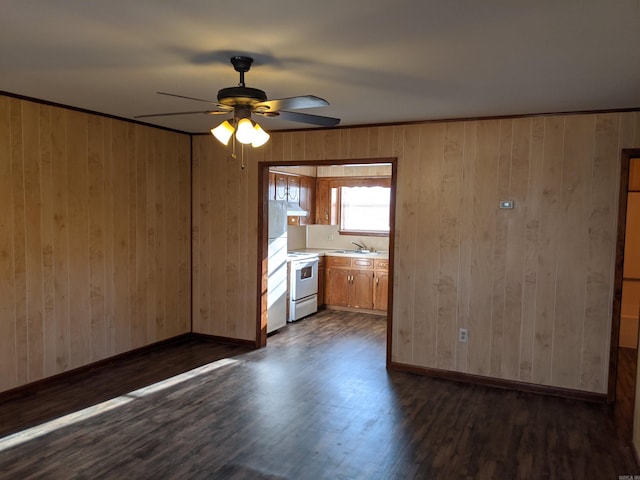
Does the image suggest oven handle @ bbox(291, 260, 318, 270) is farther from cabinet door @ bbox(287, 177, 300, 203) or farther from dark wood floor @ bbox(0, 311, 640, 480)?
dark wood floor @ bbox(0, 311, 640, 480)

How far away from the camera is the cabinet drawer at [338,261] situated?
7.20 meters

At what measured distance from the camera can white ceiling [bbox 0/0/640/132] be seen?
2.09m

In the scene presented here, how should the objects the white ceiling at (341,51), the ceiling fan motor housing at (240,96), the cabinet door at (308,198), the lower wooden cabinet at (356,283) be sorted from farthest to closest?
the cabinet door at (308,198) → the lower wooden cabinet at (356,283) → the ceiling fan motor housing at (240,96) → the white ceiling at (341,51)

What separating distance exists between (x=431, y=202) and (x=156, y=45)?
2863 mm

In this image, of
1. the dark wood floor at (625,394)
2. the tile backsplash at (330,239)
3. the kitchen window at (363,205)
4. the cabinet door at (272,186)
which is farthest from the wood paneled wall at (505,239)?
the tile backsplash at (330,239)

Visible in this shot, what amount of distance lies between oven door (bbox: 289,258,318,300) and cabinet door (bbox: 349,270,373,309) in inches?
23.4

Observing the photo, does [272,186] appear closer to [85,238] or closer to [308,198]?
[308,198]

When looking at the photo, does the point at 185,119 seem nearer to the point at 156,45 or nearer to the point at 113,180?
the point at 113,180

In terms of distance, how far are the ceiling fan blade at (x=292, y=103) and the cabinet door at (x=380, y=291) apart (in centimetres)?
459

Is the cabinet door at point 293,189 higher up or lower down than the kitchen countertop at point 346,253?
higher up

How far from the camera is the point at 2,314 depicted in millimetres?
3707

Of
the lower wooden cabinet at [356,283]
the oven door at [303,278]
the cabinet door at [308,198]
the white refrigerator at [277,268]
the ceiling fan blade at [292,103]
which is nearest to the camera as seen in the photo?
the ceiling fan blade at [292,103]

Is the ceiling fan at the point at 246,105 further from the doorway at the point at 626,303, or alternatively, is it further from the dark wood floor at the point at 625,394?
the dark wood floor at the point at 625,394

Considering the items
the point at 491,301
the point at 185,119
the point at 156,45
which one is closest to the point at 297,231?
the point at 185,119
